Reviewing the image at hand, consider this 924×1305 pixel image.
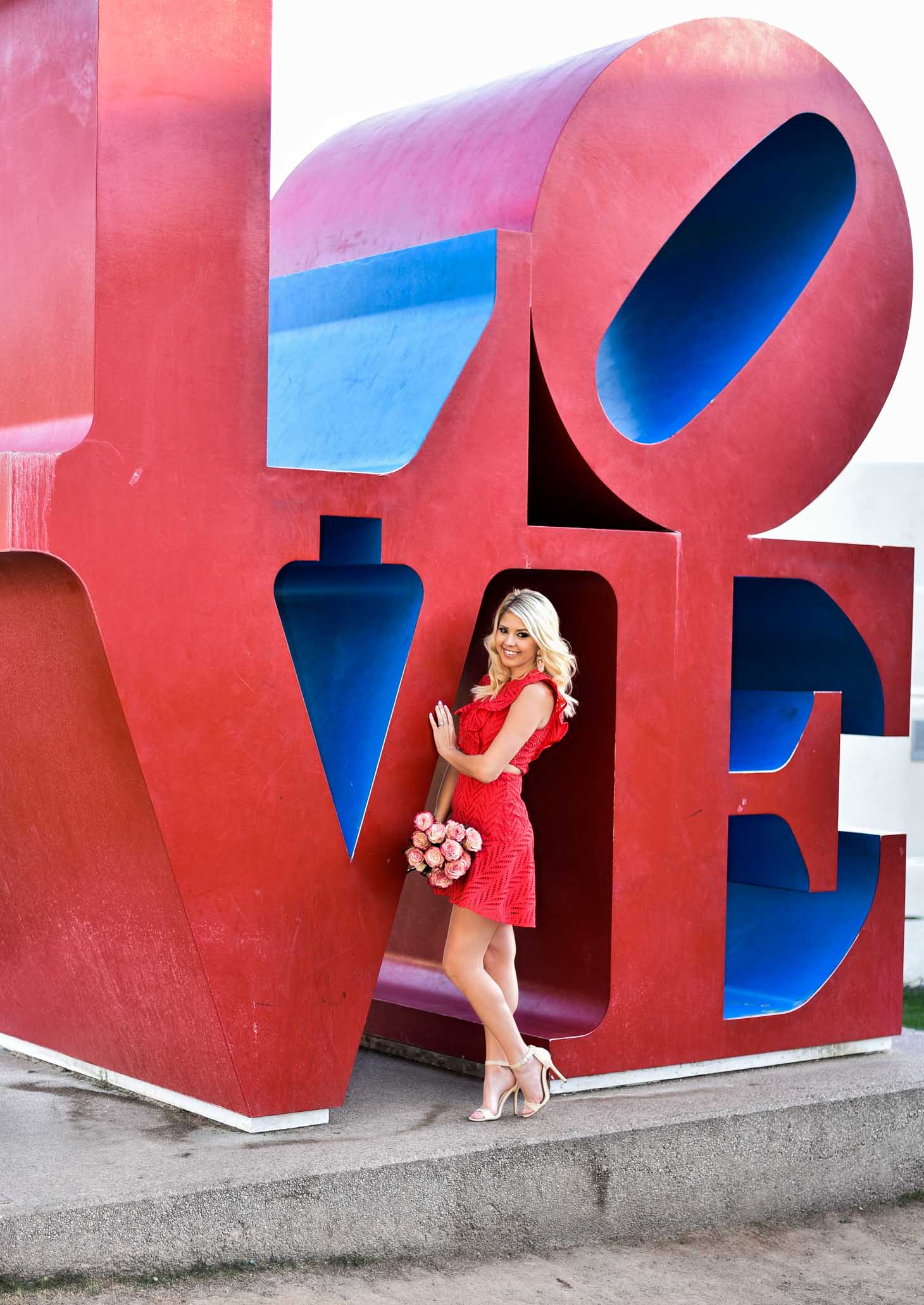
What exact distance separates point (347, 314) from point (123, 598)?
199 centimetres

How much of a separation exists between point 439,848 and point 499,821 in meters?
0.24

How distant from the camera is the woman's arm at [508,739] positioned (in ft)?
17.0

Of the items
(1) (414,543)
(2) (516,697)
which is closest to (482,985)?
(2) (516,697)

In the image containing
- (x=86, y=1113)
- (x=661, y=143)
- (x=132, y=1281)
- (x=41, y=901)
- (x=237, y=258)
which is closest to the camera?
(x=132, y=1281)

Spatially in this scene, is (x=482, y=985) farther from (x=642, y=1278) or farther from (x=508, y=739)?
(x=642, y=1278)

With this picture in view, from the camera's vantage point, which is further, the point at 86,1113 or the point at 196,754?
the point at 86,1113

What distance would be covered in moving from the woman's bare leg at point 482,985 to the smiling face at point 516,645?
79cm

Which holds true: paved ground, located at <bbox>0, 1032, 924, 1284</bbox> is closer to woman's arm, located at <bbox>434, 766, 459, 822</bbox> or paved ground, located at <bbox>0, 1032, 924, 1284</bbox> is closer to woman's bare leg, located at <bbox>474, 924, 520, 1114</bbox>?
woman's bare leg, located at <bbox>474, 924, 520, 1114</bbox>

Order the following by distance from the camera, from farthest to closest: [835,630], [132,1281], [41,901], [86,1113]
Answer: [835,630]
[41,901]
[86,1113]
[132,1281]

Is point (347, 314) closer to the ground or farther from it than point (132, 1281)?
farther from it

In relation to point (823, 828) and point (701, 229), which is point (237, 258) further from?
point (823, 828)

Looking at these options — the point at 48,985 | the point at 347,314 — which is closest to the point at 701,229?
the point at 347,314

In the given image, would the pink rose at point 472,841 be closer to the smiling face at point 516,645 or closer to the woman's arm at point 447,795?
the woman's arm at point 447,795

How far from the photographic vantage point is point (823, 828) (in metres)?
6.32
